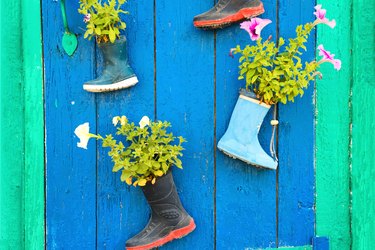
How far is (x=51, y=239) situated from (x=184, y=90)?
73cm

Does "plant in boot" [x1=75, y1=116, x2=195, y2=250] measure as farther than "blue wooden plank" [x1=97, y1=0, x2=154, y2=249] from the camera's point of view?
No

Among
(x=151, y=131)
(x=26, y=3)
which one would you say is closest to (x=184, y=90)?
(x=151, y=131)

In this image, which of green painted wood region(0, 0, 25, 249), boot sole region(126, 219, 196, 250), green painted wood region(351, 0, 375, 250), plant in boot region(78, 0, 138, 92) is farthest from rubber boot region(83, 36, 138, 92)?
green painted wood region(351, 0, 375, 250)

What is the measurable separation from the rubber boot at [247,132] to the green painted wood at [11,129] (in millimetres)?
741

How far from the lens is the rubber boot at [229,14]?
194 cm

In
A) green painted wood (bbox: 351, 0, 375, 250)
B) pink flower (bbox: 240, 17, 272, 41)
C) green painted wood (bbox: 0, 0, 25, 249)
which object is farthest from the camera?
green painted wood (bbox: 351, 0, 375, 250)

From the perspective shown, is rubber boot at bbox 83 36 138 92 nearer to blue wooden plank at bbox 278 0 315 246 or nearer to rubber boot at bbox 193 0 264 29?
rubber boot at bbox 193 0 264 29

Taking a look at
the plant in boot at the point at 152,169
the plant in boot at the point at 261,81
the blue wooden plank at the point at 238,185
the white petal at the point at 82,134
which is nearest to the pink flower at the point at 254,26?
the plant in boot at the point at 261,81

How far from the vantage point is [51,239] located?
1.98 metres

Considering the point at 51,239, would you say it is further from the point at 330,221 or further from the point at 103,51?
the point at 330,221

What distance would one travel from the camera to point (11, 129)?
1.96 meters

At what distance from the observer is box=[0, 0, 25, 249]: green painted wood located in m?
1.96

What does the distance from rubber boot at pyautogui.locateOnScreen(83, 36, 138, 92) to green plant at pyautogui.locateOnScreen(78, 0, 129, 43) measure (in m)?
0.03

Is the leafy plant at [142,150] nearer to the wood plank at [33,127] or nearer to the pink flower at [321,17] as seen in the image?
the wood plank at [33,127]
